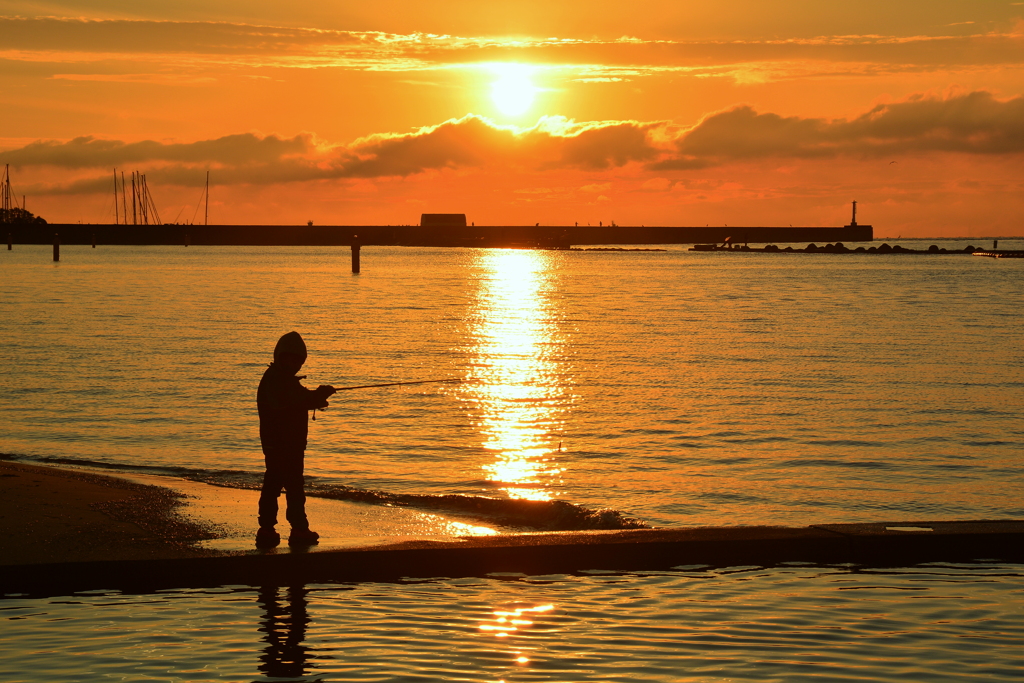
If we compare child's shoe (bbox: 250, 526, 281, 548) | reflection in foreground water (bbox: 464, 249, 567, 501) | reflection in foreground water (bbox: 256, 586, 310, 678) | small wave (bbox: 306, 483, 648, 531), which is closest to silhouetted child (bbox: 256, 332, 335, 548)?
child's shoe (bbox: 250, 526, 281, 548)

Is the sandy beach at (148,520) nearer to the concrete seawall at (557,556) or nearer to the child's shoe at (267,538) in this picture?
the child's shoe at (267,538)

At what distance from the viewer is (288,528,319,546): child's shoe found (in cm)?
855

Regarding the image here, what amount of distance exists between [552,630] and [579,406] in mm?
15718

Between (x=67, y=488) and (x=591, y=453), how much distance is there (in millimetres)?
8503

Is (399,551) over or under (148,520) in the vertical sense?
over

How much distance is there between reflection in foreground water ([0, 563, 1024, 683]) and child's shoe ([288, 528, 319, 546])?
693mm

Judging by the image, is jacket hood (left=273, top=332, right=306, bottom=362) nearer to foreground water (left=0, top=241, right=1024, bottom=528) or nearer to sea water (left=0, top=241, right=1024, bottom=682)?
sea water (left=0, top=241, right=1024, bottom=682)

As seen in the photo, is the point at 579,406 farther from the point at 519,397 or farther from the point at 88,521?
the point at 88,521

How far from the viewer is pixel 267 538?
849 cm

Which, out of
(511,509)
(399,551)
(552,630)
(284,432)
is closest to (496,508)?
(511,509)

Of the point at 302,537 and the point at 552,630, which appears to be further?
the point at 302,537

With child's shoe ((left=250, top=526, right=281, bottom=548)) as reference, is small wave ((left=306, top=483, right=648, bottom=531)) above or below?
→ below

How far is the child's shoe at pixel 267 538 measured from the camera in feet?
27.8

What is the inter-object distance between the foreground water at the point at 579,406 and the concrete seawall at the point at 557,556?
2.89 m
